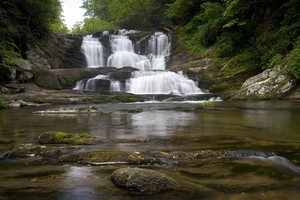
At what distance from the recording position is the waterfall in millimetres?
28062

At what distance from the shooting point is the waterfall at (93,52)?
2806cm

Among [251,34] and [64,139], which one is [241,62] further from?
[64,139]

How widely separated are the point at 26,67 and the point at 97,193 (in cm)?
1864

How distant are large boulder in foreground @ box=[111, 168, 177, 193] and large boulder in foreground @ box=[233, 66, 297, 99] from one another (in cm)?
1282

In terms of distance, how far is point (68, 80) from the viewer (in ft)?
66.8

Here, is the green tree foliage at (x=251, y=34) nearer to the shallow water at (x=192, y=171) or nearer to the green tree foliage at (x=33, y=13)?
the shallow water at (x=192, y=171)

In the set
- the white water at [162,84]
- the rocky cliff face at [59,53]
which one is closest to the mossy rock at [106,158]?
the white water at [162,84]

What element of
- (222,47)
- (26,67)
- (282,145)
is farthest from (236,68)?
(282,145)

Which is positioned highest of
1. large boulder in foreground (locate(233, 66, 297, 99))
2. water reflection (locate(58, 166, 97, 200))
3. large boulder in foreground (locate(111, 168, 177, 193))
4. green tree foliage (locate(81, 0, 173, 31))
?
green tree foliage (locate(81, 0, 173, 31))

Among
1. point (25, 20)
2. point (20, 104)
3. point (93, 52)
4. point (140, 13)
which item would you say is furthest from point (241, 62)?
point (140, 13)

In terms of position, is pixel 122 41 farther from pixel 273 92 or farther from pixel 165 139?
pixel 165 139

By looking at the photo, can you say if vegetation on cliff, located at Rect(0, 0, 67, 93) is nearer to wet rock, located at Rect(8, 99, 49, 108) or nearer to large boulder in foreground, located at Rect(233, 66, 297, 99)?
wet rock, located at Rect(8, 99, 49, 108)

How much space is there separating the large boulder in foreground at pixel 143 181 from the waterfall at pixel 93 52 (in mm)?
25180

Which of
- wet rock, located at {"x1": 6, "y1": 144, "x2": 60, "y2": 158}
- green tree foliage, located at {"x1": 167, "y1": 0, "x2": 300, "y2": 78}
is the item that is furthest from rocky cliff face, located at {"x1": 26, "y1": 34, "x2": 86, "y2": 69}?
wet rock, located at {"x1": 6, "y1": 144, "x2": 60, "y2": 158}
